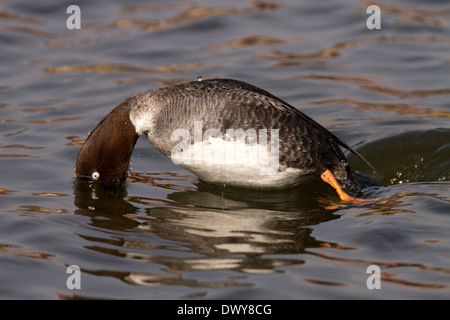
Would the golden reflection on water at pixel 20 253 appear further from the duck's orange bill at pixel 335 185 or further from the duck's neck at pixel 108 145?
the duck's orange bill at pixel 335 185

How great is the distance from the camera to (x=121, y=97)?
9.79 m

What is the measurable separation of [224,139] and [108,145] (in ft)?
3.75

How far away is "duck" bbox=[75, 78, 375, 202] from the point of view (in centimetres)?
643

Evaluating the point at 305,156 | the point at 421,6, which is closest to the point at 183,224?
→ the point at 305,156

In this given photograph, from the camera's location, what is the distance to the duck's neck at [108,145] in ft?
22.3
